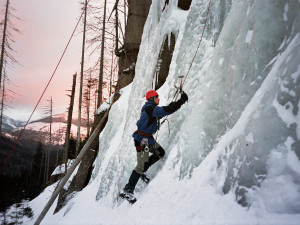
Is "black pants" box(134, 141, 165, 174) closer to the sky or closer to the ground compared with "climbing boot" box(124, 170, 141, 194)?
closer to the sky

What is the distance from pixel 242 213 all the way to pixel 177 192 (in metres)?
1.30

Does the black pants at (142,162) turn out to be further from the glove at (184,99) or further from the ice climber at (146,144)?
the glove at (184,99)

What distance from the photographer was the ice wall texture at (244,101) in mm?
1825

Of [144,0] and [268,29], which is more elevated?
[144,0]

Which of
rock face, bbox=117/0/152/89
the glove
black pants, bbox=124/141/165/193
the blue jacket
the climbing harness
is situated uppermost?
rock face, bbox=117/0/152/89

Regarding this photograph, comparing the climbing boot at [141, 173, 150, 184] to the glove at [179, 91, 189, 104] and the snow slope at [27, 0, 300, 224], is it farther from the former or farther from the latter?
the glove at [179, 91, 189, 104]

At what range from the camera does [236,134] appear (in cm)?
239

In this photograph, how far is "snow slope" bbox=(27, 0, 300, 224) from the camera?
69.7 inches

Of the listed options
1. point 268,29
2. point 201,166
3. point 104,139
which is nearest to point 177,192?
point 201,166

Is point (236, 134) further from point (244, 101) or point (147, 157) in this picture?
point (147, 157)

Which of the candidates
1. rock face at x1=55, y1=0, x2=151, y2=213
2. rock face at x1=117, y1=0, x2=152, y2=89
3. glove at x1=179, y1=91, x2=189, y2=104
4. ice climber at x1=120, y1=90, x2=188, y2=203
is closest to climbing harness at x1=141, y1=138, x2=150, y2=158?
ice climber at x1=120, y1=90, x2=188, y2=203

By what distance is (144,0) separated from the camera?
1086 centimetres

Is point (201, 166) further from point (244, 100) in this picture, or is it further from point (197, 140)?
point (244, 100)

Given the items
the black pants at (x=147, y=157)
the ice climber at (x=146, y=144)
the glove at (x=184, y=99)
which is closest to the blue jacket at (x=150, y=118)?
the ice climber at (x=146, y=144)
